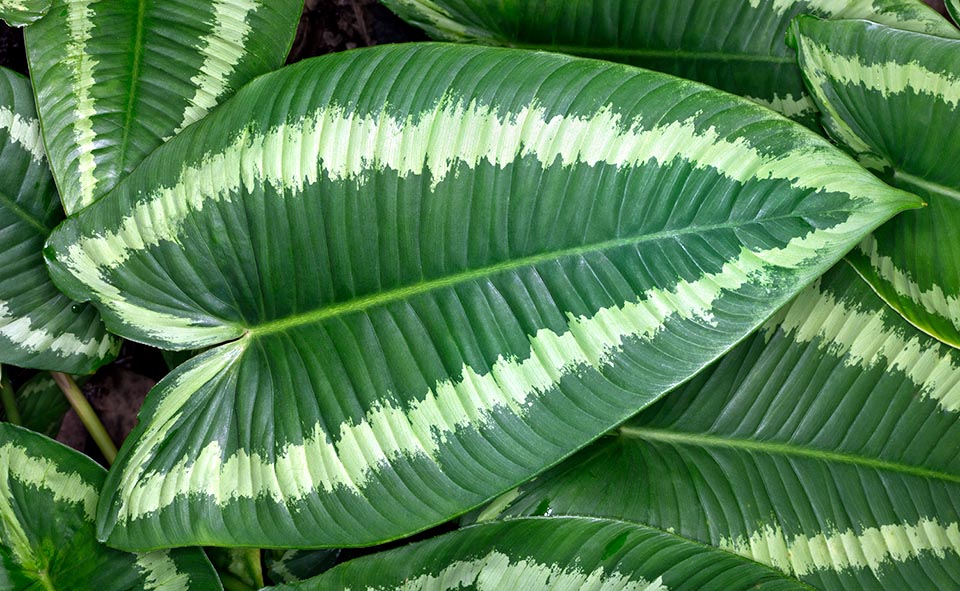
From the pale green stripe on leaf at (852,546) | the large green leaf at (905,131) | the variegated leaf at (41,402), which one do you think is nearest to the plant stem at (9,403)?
the variegated leaf at (41,402)

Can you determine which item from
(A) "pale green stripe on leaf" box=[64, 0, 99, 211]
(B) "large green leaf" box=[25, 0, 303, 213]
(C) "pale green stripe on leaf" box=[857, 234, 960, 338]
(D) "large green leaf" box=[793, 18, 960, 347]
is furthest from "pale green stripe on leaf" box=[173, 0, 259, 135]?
(C) "pale green stripe on leaf" box=[857, 234, 960, 338]

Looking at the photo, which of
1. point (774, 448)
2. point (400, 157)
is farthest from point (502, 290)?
point (774, 448)

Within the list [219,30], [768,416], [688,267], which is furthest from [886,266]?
[219,30]

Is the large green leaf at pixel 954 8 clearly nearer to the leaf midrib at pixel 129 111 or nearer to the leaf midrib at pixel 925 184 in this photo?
the leaf midrib at pixel 925 184

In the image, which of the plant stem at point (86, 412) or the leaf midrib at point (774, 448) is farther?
the plant stem at point (86, 412)

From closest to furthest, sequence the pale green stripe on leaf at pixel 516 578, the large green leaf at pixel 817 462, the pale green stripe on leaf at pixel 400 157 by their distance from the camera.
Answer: the pale green stripe on leaf at pixel 400 157, the pale green stripe on leaf at pixel 516 578, the large green leaf at pixel 817 462

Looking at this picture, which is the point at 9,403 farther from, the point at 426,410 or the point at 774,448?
the point at 774,448

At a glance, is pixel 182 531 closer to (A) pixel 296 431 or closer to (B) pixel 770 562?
(A) pixel 296 431

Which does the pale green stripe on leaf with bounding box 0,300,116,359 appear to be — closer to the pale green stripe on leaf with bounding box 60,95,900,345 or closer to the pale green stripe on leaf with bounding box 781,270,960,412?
the pale green stripe on leaf with bounding box 60,95,900,345
